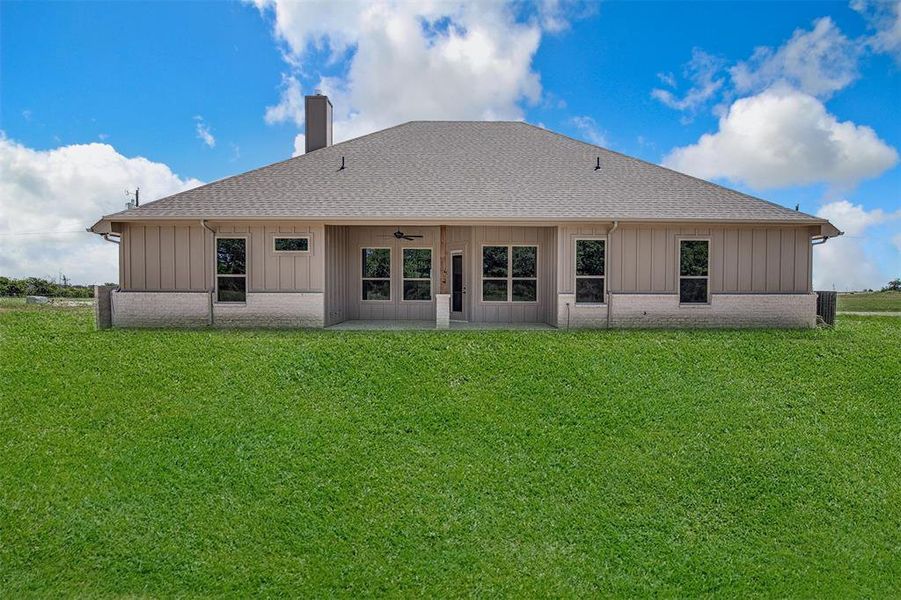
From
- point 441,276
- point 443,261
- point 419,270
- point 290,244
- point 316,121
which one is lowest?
point 441,276

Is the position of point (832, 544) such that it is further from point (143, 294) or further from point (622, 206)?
point (143, 294)

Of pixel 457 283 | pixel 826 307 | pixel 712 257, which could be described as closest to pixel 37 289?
pixel 457 283

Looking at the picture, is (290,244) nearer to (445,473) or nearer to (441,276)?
(441,276)

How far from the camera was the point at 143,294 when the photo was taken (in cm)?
1252

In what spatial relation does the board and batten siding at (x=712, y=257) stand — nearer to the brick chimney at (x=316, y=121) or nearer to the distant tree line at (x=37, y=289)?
the brick chimney at (x=316, y=121)

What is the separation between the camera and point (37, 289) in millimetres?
26547

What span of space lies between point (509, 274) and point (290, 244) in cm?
571

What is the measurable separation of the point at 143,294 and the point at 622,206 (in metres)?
12.0

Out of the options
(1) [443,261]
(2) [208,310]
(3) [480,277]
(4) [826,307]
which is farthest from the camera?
(3) [480,277]

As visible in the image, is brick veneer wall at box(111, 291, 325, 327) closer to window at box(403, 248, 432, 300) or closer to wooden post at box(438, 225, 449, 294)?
window at box(403, 248, 432, 300)

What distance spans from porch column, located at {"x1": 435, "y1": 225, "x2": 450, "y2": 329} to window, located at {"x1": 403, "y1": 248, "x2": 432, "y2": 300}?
1498mm

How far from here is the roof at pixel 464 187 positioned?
40.2 feet

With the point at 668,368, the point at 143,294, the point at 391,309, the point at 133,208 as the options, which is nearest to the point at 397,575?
the point at 668,368

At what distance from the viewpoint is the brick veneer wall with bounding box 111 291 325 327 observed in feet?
40.8
